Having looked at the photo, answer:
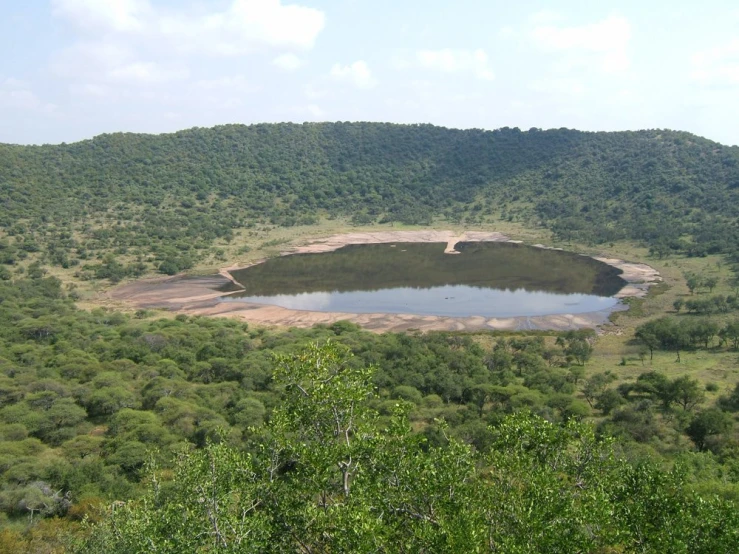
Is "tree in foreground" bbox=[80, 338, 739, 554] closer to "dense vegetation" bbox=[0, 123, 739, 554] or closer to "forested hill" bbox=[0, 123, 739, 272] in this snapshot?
"dense vegetation" bbox=[0, 123, 739, 554]

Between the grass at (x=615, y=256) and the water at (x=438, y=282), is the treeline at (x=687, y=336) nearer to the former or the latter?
the grass at (x=615, y=256)

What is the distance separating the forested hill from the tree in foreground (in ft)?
291

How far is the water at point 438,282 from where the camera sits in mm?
66250

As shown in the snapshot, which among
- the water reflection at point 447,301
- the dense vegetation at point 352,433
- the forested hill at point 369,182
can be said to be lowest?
the water reflection at point 447,301

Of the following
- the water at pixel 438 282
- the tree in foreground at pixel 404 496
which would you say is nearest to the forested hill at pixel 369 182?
the water at pixel 438 282

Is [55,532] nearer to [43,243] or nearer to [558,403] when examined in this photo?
[558,403]

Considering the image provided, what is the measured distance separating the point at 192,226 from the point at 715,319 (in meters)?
89.5

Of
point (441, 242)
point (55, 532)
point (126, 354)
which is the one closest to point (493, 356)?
point (126, 354)

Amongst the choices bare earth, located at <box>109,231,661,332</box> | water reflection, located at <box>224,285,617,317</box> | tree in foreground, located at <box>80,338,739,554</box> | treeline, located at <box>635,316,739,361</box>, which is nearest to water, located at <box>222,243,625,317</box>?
water reflection, located at <box>224,285,617,317</box>

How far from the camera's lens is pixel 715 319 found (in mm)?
54375

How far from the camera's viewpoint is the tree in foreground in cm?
915

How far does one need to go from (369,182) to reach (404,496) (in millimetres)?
146278

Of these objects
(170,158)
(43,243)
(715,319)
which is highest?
(170,158)

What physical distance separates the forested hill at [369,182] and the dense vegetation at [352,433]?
45841 mm
